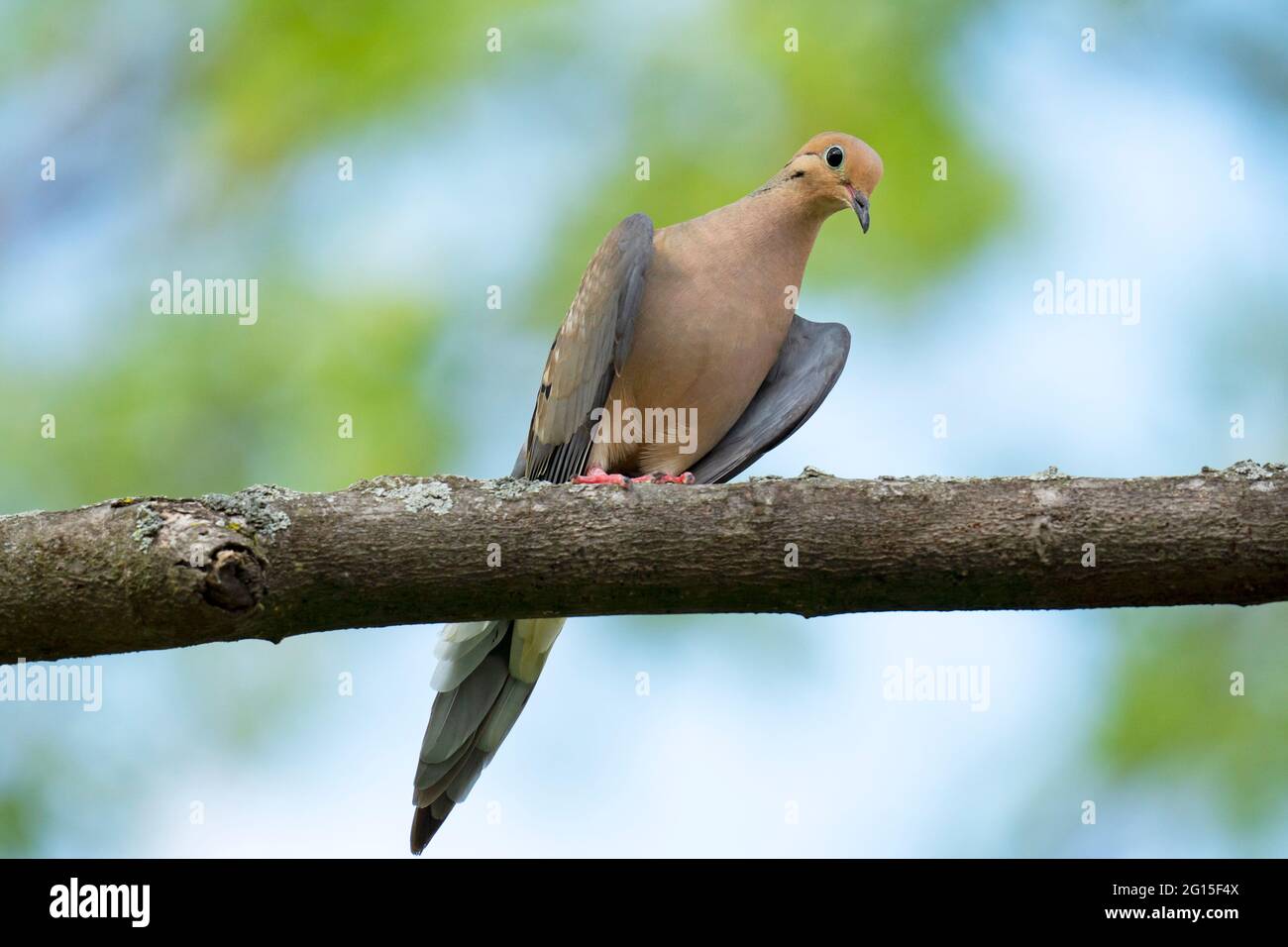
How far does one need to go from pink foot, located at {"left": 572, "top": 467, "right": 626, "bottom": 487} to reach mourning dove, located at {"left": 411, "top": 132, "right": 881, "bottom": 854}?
0.07 feet

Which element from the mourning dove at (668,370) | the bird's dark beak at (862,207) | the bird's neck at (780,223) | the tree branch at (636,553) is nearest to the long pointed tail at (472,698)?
the mourning dove at (668,370)

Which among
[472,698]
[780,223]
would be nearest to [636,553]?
[472,698]

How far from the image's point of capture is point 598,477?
461 centimetres

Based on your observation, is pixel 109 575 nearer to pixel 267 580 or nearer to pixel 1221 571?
pixel 267 580

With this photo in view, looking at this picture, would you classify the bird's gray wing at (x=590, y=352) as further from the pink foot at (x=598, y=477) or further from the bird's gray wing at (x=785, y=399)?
the bird's gray wing at (x=785, y=399)

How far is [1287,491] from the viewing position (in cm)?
339

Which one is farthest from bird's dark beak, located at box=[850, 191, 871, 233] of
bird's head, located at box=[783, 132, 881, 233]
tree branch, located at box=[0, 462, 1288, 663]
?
tree branch, located at box=[0, 462, 1288, 663]

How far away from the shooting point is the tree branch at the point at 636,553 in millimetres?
3354

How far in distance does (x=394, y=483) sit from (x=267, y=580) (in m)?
0.46

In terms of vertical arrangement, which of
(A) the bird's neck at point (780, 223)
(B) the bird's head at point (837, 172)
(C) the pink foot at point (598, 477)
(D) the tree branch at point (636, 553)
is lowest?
(D) the tree branch at point (636, 553)

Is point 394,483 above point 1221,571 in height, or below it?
above

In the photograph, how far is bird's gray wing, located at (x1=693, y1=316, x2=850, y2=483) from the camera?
6.12 meters

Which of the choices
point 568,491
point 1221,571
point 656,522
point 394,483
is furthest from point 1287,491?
point 394,483

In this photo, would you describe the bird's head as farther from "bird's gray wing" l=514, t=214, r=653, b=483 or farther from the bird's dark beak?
"bird's gray wing" l=514, t=214, r=653, b=483
